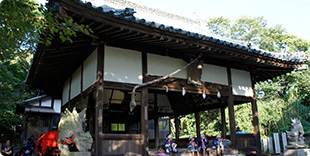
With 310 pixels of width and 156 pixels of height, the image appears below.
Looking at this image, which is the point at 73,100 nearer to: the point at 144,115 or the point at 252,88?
the point at 144,115

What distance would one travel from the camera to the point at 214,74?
386 inches

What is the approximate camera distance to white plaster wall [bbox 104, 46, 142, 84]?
7.58 metres

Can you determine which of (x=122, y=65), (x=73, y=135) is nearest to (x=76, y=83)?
(x=122, y=65)

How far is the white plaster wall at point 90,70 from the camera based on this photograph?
7938 millimetres

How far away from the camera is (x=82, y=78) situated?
930 cm

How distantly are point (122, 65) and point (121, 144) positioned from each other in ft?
7.64

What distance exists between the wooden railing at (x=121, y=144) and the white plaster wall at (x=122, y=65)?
1.64 metres

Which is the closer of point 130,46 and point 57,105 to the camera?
point 130,46

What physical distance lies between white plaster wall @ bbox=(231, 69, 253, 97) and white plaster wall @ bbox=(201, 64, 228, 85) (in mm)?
486

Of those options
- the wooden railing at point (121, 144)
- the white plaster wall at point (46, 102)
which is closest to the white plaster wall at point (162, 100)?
the white plaster wall at point (46, 102)

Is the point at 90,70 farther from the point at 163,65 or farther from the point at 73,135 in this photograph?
the point at 73,135

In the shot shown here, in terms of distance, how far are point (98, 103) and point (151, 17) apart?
7965mm

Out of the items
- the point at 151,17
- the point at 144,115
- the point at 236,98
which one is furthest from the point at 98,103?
the point at 151,17

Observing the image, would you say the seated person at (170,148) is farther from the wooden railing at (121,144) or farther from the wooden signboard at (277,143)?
the wooden signboard at (277,143)
